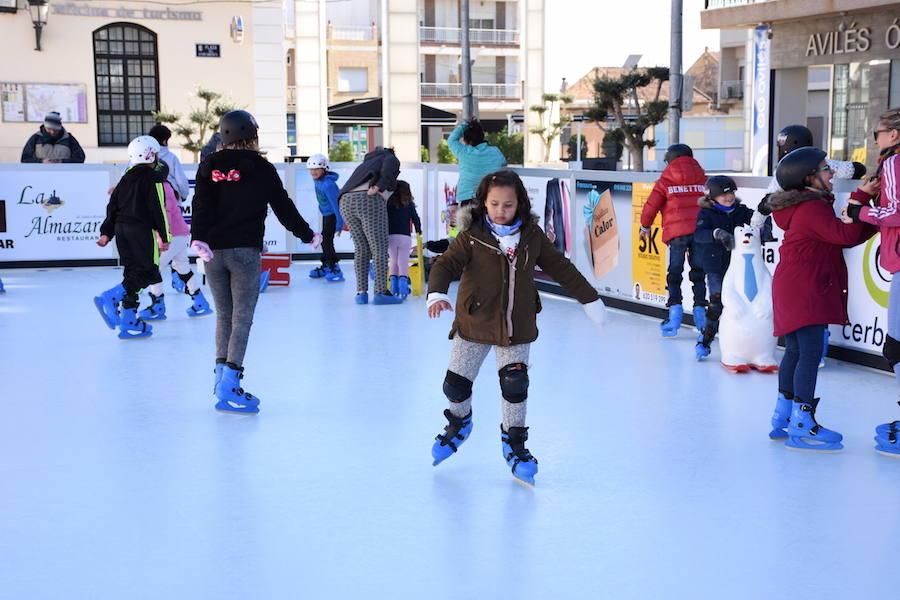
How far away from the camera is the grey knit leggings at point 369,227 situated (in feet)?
35.4

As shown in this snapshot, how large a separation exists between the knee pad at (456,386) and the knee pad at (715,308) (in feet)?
11.2

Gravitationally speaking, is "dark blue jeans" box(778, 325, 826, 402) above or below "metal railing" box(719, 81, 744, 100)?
below

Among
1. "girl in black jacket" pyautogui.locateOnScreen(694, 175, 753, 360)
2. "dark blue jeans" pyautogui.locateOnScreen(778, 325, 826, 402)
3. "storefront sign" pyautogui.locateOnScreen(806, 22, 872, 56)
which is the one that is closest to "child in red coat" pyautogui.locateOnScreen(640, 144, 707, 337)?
"girl in black jacket" pyautogui.locateOnScreen(694, 175, 753, 360)

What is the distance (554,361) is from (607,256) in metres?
2.51

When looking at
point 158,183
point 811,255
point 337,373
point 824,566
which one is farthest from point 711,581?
point 158,183

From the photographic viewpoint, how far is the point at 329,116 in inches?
1341

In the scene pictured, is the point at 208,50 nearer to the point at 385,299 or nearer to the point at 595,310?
the point at 385,299

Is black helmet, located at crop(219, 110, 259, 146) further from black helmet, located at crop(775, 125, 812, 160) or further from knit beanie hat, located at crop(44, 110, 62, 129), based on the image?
knit beanie hat, located at crop(44, 110, 62, 129)

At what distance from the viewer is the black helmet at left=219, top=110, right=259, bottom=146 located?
251 inches

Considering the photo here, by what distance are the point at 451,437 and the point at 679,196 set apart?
12.6 ft

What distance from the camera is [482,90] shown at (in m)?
63.6

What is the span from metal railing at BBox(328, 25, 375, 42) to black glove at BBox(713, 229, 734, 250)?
176 feet

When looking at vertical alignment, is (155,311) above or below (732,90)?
below

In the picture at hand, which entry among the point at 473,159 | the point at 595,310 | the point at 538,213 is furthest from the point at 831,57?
the point at 595,310
